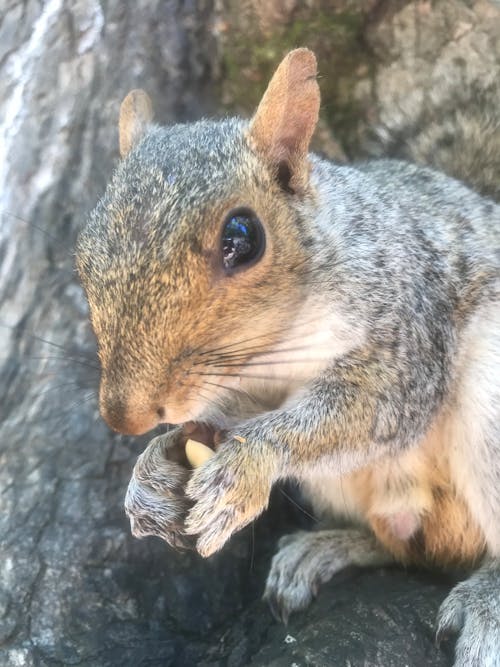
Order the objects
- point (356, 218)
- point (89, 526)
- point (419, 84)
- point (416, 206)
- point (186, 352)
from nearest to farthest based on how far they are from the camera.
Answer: point (186, 352) < point (356, 218) < point (416, 206) < point (89, 526) < point (419, 84)

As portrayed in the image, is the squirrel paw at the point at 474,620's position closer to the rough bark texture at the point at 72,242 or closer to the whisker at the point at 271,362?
the rough bark texture at the point at 72,242

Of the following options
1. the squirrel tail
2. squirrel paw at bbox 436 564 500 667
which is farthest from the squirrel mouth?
the squirrel tail

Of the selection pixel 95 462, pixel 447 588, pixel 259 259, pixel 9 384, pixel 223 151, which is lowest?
pixel 447 588

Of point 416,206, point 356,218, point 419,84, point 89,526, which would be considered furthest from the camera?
point 419,84

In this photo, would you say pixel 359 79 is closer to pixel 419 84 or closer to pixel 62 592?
pixel 419 84

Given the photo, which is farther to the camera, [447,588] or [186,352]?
[447,588]

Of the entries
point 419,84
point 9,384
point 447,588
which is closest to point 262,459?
point 447,588

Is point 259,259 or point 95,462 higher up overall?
point 259,259

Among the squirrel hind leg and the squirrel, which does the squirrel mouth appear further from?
the squirrel hind leg
